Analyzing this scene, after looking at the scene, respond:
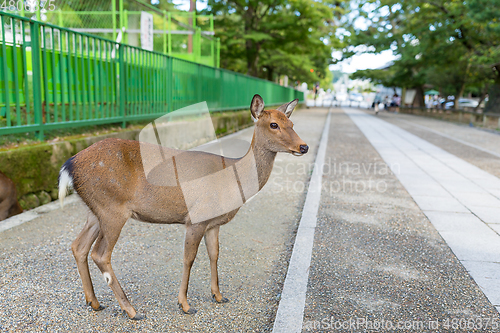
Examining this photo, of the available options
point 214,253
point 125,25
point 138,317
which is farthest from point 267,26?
point 138,317

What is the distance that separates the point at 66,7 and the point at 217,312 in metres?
12.3

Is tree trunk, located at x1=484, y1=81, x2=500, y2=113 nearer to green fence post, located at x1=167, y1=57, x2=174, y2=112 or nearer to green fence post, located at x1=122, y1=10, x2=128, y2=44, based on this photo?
green fence post, located at x1=122, y1=10, x2=128, y2=44

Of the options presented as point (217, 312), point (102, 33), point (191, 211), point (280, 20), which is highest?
point (280, 20)

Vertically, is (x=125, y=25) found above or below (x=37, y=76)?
above

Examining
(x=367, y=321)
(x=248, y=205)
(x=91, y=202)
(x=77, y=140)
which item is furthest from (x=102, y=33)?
(x=367, y=321)

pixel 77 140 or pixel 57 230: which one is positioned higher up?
pixel 77 140

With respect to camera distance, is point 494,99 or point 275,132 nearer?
point 275,132

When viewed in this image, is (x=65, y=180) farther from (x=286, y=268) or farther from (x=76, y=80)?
(x=76, y=80)

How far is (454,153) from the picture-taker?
37.5 ft

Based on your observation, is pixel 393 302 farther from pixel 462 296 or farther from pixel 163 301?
pixel 163 301

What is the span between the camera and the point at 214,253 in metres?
2.89

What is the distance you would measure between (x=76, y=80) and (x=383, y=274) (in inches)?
203

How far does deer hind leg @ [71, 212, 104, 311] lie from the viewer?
271 cm

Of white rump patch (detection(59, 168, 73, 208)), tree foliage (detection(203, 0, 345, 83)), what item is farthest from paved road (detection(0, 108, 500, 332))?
tree foliage (detection(203, 0, 345, 83))
